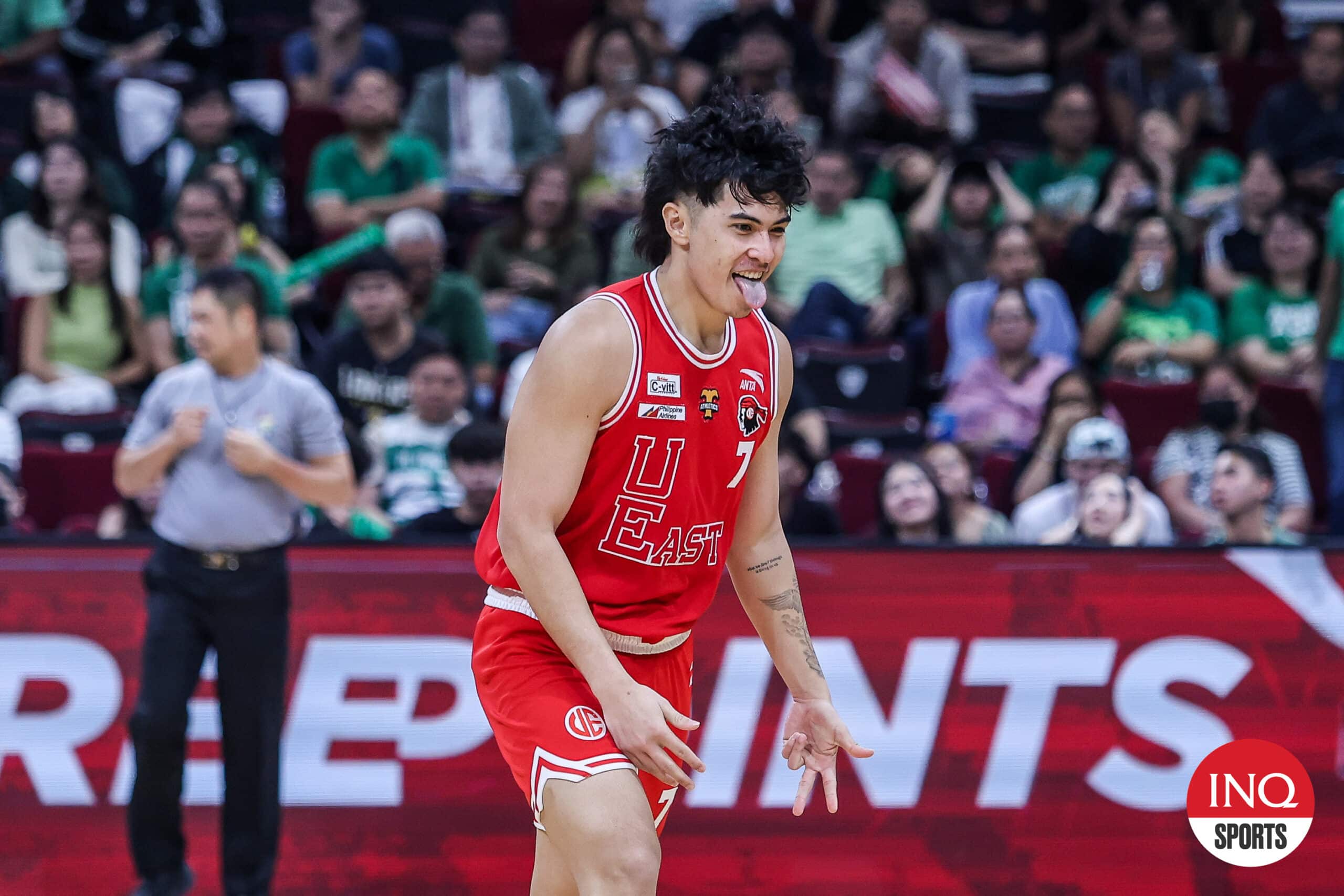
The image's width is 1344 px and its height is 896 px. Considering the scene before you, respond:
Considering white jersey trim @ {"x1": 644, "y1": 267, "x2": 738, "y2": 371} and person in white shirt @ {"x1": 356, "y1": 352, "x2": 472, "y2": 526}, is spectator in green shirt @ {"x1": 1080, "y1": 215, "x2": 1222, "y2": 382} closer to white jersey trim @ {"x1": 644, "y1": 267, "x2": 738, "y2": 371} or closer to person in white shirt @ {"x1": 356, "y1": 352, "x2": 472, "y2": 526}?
person in white shirt @ {"x1": 356, "y1": 352, "x2": 472, "y2": 526}

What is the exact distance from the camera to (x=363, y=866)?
5.54 metres

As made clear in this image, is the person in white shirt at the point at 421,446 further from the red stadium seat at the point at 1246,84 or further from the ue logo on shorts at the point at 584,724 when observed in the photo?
the red stadium seat at the point at 1246,84

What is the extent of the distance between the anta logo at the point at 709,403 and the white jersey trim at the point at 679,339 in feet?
0.16

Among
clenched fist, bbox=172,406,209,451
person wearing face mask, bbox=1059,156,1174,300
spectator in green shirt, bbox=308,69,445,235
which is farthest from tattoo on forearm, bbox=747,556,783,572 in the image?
spectator in green shirt, bbox=308,69,445,235

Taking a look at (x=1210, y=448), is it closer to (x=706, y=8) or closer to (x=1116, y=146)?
(x=1116, y=146)

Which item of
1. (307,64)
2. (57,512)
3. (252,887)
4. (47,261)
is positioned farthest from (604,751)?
(307,64)

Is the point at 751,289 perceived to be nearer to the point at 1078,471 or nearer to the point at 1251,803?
the point at 1251,803

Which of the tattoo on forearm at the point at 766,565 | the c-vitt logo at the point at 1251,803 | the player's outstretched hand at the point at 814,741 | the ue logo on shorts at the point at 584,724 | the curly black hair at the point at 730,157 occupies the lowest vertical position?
the c-vitt logo at the point at 1251,803

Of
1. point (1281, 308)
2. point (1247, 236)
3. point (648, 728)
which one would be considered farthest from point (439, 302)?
point (648, 728)

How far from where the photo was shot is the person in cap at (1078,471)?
682cm

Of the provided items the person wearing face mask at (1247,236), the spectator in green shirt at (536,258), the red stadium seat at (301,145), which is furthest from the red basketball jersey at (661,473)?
the red stadium seat at (301,145)

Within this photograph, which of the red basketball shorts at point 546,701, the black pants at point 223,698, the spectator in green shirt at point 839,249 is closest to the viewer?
the red basketball shorts at point 546,701

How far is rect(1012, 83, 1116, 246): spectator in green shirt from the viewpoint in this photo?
9672 millimetres

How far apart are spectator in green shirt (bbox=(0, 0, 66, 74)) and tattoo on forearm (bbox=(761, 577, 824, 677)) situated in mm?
8104
